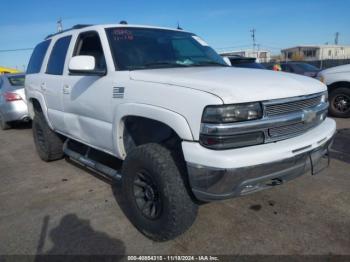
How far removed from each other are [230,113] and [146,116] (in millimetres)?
760

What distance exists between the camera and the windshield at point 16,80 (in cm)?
844

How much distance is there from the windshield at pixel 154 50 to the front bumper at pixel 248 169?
4.48 ft

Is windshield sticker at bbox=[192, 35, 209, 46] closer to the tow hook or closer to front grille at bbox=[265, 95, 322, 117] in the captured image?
front grille at bbox=[265, 95, 322, 117]

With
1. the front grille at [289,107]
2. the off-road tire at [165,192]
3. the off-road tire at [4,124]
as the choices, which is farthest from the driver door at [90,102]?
the off-road tire at [4,124]

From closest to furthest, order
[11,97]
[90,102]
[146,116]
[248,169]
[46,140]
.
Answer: [248,169] → [146,116] → [90,102] → [46,140] → [11,97]

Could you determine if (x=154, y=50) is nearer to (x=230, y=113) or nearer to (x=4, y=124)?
(x=230, y=113)

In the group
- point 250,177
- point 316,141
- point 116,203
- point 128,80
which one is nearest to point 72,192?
point 116,203

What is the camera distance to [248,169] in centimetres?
225

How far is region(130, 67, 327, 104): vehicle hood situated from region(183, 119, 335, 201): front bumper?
39 centimetres

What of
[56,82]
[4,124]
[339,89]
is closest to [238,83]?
[56,82]

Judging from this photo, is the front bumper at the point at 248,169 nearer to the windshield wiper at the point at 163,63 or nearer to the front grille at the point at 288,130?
the front grille at the point at 288,130

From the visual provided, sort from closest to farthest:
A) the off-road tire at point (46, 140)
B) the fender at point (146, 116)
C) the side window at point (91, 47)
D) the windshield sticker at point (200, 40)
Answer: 1. the fender at point (146, 116)
2. the side window at point (91, 47)
3. the windshield sticker at point (200, 40)
4. the off-road tire at point (46, 140)

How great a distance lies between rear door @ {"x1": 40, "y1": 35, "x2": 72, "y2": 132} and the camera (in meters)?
4.27

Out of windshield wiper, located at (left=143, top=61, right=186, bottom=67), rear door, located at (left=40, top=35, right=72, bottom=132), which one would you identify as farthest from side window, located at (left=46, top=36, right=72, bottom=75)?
windshield wiper, located at (left=143, top=61, right=186, bottom=67)
